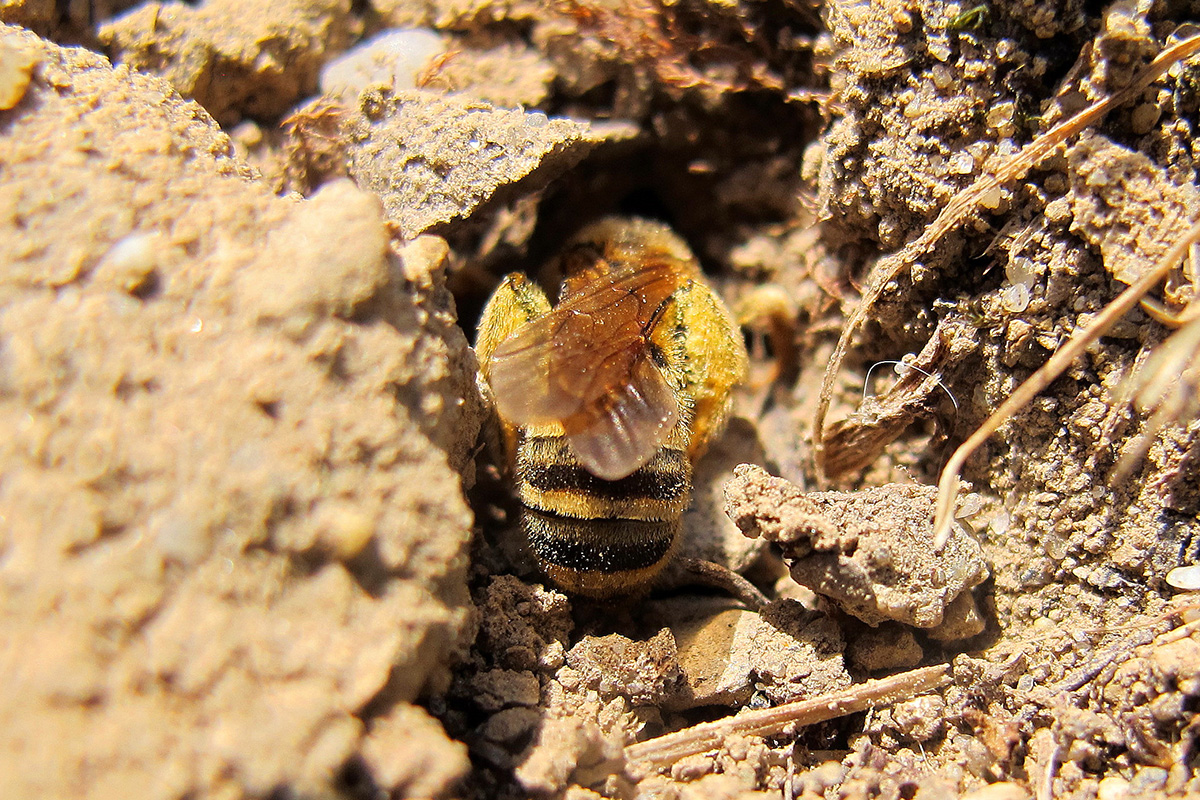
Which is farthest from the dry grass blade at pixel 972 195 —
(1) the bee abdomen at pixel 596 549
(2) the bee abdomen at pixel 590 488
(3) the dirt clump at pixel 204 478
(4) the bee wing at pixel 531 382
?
(3) the dirt clump at pixel 204 478

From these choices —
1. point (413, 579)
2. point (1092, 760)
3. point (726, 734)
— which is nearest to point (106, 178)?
point (413, 579)

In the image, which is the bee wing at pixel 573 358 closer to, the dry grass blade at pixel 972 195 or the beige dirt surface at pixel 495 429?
the beige dirt surface at pixel 495 429

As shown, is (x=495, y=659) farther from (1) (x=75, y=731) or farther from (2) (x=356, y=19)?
(2) (x=356, y=19)

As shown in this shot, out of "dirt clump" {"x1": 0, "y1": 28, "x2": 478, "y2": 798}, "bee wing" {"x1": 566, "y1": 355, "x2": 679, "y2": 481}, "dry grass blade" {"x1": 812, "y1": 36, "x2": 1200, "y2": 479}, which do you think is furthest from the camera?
"bee wing" {"x1": 566, "y1": 355, "x2": 679, "y2": 481}

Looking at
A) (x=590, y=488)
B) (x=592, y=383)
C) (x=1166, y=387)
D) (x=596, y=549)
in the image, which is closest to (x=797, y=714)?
(x=596, y=549)

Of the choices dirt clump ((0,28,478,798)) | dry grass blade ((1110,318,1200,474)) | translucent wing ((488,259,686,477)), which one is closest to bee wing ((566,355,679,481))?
translucent wing ((488,259,686,477))

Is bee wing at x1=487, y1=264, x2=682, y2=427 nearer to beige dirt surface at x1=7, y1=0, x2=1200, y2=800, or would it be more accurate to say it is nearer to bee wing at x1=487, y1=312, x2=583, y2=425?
bee wing at x1=487, y1=312, x2=583, y2=425

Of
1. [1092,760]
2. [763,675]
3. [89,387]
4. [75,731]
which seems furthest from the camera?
[763,675]
